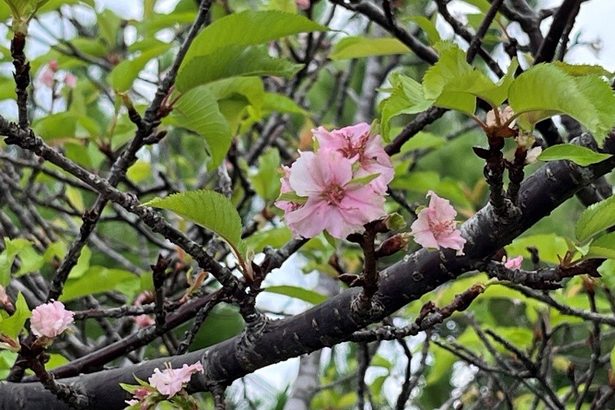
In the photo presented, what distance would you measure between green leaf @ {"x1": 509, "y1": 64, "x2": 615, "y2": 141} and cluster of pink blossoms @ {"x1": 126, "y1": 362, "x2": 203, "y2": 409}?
15.2 inches

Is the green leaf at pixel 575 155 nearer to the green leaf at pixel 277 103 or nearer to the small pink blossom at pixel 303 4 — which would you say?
the green leaf at pixel 277 103

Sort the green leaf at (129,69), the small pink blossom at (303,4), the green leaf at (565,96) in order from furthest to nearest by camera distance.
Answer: the small pink blossom at (303,4) < the green leaf at (129,69) < the green leaf at (565,96)

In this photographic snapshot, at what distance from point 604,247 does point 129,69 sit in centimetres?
79

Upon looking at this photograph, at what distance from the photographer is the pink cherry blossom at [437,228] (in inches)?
24.6

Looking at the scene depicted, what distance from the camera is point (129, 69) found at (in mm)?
1214

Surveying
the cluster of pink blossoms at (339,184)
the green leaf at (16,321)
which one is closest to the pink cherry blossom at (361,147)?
the cluster of pink blossoms at (339,184)

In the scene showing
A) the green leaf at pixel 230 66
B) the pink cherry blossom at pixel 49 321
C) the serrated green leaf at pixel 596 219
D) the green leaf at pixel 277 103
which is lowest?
Answer: the serrated green leaf at pixel 596 219

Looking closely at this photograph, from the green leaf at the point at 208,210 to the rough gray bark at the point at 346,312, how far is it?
103 mm

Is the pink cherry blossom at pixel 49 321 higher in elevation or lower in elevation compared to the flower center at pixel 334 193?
higher

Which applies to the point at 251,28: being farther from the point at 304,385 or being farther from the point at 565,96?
the point at 304,385

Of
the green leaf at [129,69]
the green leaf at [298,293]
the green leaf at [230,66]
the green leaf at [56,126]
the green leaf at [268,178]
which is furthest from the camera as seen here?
the green leaf at [268,178]

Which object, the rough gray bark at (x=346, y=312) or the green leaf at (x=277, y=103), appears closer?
the rough gray bark at (x=346, y=312)

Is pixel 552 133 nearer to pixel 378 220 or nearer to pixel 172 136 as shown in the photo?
pixel 378 220

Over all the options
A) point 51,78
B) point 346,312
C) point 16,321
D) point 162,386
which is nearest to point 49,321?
point 16,321
